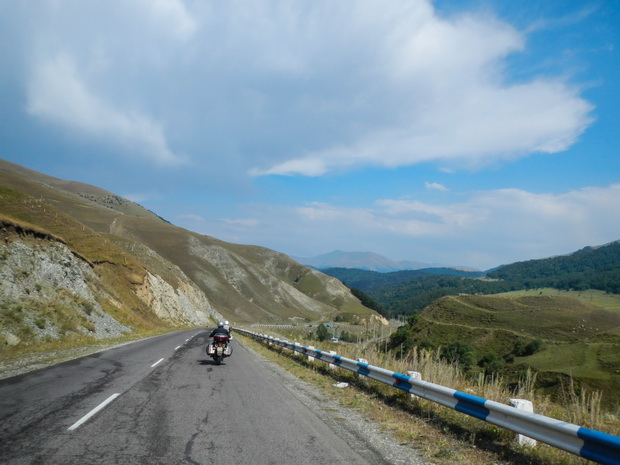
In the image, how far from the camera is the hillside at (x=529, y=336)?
72938 millimetres

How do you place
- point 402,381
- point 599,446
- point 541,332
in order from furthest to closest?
point 541,332
point 402,381
point 599,446

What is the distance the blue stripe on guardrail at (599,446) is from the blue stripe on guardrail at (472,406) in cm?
173

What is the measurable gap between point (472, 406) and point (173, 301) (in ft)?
218

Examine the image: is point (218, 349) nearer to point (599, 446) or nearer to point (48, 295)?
point (599, 446)

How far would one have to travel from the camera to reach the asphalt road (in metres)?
5.10

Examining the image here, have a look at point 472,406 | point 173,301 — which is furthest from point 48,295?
point 173,301

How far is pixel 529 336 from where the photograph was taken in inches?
4119

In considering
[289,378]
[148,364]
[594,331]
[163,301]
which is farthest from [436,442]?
[594,331]

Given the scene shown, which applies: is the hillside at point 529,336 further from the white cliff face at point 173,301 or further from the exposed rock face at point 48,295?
the exposed rock face at point 48,295

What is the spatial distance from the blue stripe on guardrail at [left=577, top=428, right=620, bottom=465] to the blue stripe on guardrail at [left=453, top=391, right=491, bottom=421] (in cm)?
173

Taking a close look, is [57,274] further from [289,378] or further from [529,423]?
[529,423]

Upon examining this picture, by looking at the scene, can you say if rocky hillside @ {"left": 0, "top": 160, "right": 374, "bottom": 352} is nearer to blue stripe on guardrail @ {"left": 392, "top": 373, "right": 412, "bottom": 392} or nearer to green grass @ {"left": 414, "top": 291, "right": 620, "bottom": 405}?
blue stripe on guardrail @ {"left": 392, "top": 373, "right": 412, "bottom": 392}

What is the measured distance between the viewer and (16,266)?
83.3ft

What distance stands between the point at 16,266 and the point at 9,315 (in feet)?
24.7
